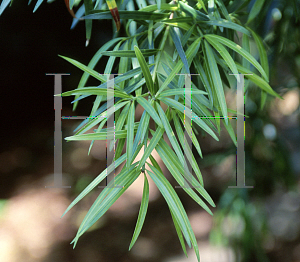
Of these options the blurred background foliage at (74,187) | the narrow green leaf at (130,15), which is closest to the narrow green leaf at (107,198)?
the narrow green leaf at (130,15)

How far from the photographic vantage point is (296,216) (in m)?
1.42

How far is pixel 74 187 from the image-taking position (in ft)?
5.28

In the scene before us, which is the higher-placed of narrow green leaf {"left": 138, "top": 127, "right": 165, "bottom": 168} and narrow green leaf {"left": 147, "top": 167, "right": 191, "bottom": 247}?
narrow green leaf {"left": 138, "top": 127, "right": 165, "bottom": 168}

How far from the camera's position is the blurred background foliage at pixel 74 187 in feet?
3.83

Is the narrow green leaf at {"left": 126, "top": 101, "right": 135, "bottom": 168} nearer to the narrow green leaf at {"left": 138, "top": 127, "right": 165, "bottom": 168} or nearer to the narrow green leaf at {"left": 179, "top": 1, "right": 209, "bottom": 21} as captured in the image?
the narrow green leaf at {"left": 138, "top": 127, "right": 165, "bottom": 168}

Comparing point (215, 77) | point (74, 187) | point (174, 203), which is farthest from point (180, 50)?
point (74, 187)

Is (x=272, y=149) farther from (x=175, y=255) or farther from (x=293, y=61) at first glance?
(x=175, y=255)

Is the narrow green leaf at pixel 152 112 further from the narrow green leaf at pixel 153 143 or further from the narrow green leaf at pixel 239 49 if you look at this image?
the narrow green leaf at pixel 239 49

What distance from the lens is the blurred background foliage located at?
3.83 ft

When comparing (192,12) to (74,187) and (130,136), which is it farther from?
(74,187)

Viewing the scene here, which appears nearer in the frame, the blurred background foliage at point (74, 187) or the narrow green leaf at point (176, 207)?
the narrow green leaf at point (176, 207)

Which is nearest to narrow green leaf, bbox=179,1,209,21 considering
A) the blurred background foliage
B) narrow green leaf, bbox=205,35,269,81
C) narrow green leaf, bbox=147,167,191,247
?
narrow green leaf, bbox=205,35,269,81

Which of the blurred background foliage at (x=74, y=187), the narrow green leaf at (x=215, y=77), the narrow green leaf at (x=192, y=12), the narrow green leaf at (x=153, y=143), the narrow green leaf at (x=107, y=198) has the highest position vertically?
the narrow green leaf at (x=192, y=12)

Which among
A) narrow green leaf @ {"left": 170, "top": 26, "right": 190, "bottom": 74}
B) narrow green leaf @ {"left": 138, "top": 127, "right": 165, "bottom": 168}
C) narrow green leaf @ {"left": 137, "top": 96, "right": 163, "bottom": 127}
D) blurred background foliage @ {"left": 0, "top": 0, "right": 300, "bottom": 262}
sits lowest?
blurred background foliage @ {"left": 0, "top": 0, "right": 300, "bottom": 262}
